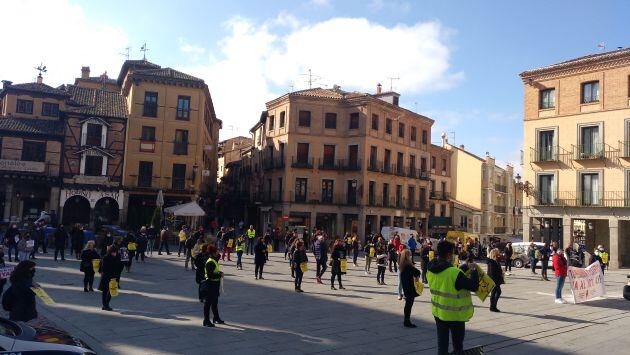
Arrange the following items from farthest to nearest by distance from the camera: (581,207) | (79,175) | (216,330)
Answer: (79,175)
(581,207)
(216,330)

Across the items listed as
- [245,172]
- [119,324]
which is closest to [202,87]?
[245,172]

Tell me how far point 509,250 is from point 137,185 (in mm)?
28698

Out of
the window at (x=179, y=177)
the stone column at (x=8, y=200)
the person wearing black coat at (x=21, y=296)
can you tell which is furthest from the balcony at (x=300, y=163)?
the person wearing black coat at (x=21, y=296)

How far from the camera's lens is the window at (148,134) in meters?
39.4

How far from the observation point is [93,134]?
3853 centimetres

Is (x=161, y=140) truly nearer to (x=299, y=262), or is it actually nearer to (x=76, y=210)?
(x=76, y=210)

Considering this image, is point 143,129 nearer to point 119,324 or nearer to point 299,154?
point 299,154

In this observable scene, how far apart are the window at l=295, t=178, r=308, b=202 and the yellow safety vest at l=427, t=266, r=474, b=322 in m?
36.0

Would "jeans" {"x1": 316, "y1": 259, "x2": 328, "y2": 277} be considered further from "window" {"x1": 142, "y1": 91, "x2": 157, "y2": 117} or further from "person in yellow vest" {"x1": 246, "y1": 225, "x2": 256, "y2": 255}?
"window" {"x1": 142, "y1": 91, "x2": 157, "y2": 117}

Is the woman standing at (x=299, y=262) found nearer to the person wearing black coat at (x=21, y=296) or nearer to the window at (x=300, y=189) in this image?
the person wearing black coat at (x=21, y=296)

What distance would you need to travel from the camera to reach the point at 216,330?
9.45m

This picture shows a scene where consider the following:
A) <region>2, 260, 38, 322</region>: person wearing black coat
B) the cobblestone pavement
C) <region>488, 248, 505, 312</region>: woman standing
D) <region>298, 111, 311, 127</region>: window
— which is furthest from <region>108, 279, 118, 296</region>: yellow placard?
<region>298, 111, 311, 127</region>: window

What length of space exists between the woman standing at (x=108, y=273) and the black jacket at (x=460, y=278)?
804cm

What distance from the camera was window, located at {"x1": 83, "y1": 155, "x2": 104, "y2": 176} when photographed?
38.2 meters
